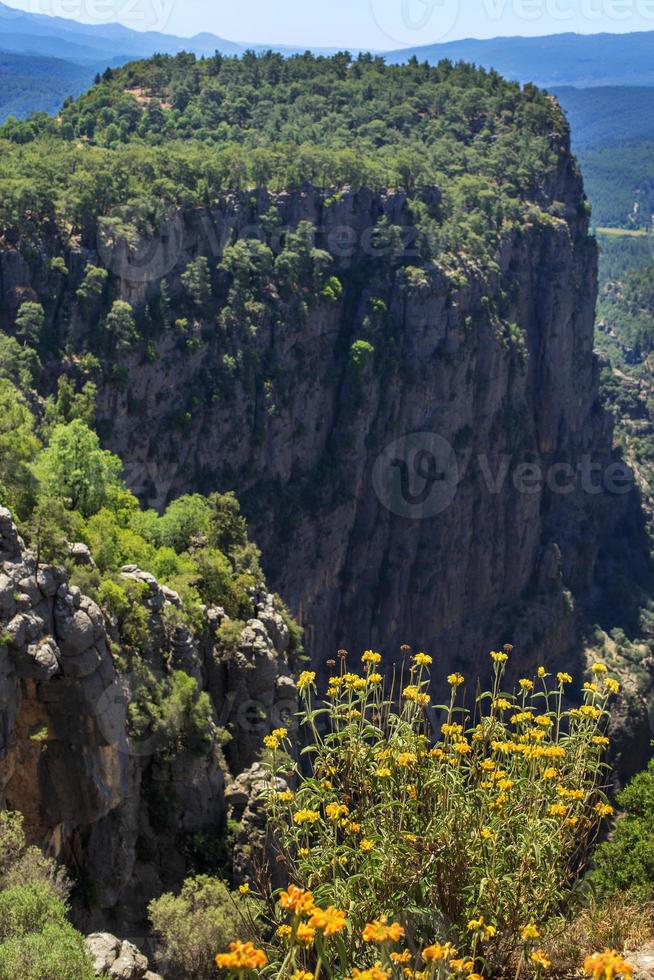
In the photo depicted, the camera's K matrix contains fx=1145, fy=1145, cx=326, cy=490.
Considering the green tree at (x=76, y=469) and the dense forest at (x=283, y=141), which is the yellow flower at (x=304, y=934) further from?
the dense forest at (x=283, y=141)

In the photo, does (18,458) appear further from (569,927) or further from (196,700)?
(569,927)

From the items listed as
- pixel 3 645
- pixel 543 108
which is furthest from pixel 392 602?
pixel 3 645

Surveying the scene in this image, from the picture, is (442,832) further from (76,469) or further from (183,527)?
(183,527)

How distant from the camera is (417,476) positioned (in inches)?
3388

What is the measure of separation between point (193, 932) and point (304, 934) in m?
15.0

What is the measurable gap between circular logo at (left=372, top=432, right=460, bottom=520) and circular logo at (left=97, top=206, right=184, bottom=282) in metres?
23.1

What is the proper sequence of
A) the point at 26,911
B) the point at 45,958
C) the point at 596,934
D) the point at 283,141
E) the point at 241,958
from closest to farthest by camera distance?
1. the point at 241,958
2. the point at 596,934
3. the point at 45,958
4. the point at 26,911
5. the point at 283,141

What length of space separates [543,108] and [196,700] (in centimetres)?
9463

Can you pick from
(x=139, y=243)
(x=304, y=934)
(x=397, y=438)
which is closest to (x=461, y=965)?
(x=304, y=934)

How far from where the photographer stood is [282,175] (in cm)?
8088

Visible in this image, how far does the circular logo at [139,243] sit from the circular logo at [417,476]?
23062 mm

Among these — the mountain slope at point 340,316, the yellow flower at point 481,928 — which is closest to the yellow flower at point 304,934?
the yellow flower at point 481,928

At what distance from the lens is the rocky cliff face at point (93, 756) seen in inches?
952

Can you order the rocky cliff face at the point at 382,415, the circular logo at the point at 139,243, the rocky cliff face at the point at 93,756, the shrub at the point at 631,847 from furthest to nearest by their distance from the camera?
the rocky cliff face at the point at 382,415 < the circular logo at the point at 139,243 < the shrub at the point at 631,847 < the rocky cliff face at the point at 93,756
